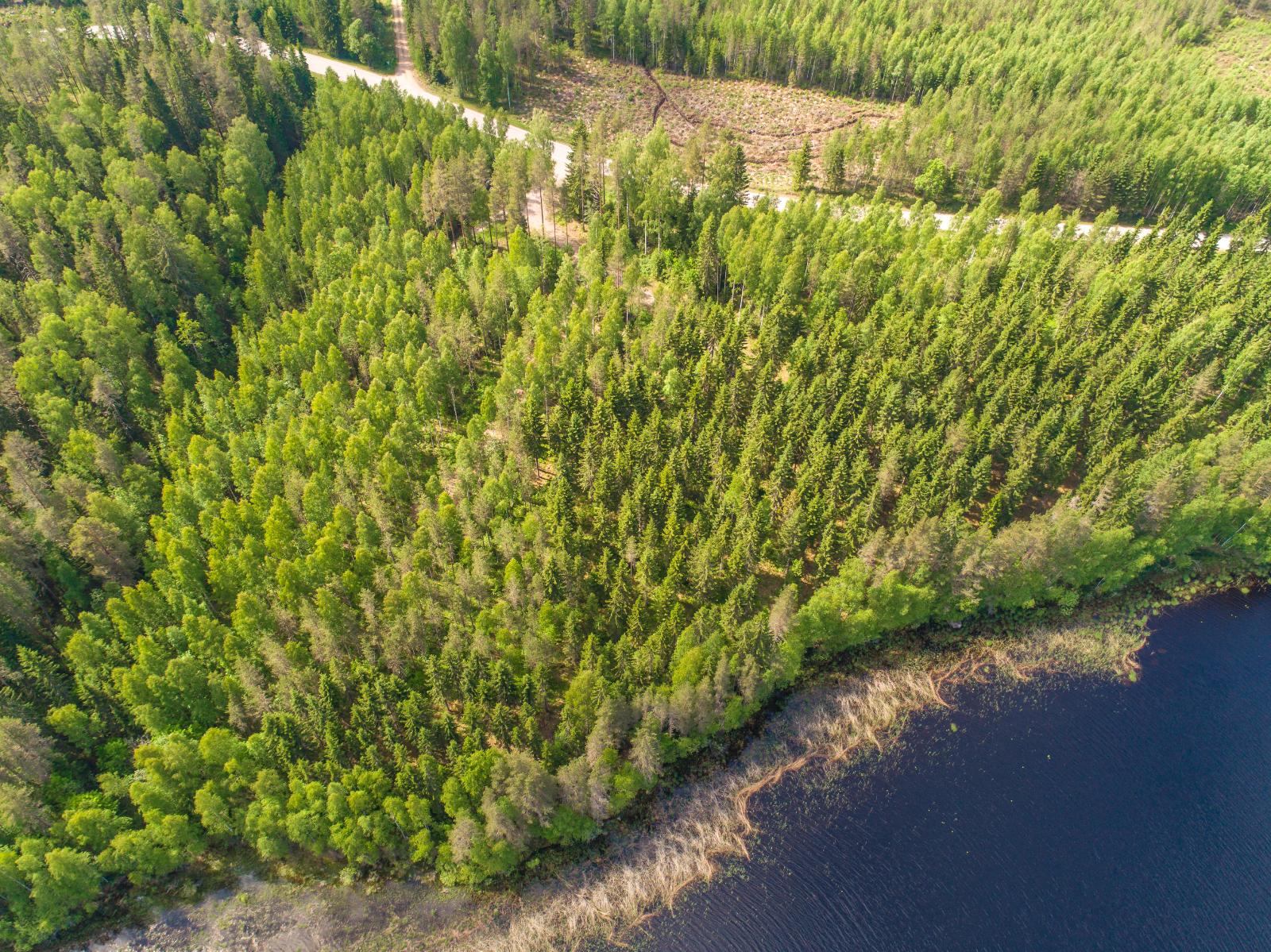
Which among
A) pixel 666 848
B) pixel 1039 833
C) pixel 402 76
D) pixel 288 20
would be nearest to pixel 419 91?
pixel 402 76

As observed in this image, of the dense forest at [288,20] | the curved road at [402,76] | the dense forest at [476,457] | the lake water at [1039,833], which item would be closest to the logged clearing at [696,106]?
the curved road at [402,76]

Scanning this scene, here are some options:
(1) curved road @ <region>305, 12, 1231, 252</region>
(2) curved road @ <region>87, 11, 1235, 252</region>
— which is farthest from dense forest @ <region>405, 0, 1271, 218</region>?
(2) curved road @ <region>87, 11, 1235, 252</region>

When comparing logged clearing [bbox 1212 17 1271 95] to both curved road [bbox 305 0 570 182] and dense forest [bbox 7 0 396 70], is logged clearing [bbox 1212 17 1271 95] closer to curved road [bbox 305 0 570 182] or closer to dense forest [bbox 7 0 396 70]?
curved road [bbox 305 0 570 182]

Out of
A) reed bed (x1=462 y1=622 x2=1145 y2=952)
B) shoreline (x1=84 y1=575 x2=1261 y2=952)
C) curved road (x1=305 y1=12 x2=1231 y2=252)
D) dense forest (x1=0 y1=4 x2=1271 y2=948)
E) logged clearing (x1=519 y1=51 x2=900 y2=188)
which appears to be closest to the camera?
shoreline (x1=84 y1=575 x2=1261 y2=952)

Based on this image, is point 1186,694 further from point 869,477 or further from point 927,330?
point 927,330

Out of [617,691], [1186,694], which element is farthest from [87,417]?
[1186,694]

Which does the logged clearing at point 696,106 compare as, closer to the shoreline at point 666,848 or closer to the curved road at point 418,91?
the curved road at point 418,91
